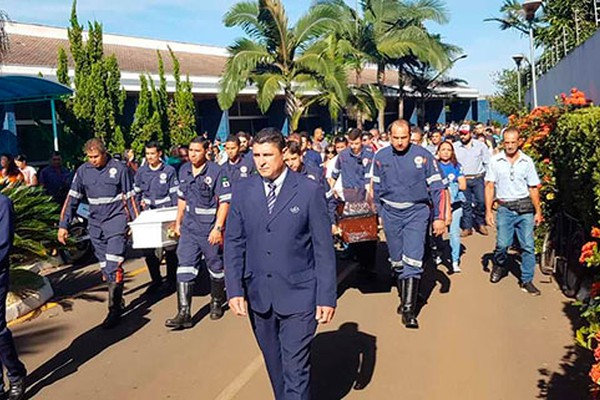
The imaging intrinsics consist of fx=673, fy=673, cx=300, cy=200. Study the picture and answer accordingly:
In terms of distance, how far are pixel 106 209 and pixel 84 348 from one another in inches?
57.5

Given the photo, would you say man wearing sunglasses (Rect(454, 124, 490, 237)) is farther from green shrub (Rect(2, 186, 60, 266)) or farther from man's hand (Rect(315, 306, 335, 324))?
man's hand (Rect(315, 306, 335, 324))

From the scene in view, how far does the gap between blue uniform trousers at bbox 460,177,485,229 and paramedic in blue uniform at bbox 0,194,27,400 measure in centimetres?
876

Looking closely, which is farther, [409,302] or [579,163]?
[409,302]

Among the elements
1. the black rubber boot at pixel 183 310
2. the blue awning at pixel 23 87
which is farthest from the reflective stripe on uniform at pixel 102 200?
the blue awning at pixel 23 87

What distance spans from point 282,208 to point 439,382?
6.98 ft

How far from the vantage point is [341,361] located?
19.1ft

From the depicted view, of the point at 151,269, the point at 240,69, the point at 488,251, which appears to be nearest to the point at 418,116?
the point at 240,69

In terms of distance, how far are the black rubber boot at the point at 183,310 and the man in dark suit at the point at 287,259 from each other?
2909 millimetres

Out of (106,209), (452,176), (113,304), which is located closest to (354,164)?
(452,176)

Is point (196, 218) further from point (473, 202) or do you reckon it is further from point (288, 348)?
point (473, 202)

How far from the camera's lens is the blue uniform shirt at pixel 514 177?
7902 millimetres

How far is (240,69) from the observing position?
2158 cm

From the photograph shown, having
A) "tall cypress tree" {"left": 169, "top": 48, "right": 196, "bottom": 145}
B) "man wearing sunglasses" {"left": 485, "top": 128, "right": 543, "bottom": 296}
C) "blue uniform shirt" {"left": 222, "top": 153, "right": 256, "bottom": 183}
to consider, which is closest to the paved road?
"man wearing sunglasses" {"left": 485, "top": 128, "right": 543, "bottom": 296}

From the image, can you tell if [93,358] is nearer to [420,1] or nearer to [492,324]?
[492,324]
